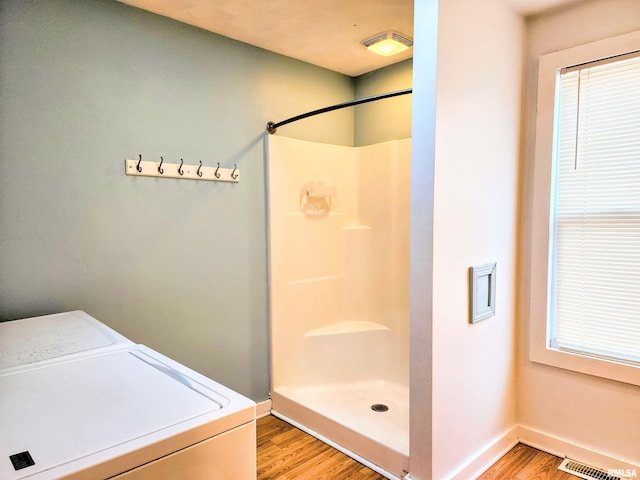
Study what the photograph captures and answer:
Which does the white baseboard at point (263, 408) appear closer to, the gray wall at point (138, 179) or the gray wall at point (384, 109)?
the gray wall at point (138, 179)

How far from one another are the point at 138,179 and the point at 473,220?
1.67m

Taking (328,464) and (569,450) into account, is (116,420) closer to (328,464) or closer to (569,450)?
(328,464)

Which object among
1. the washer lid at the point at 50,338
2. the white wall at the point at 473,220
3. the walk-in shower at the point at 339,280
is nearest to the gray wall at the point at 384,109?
the walk-in shower at the point at 339,280

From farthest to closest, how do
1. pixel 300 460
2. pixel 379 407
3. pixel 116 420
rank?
pixel 379 407, pixel 300 460, pixel 116 420

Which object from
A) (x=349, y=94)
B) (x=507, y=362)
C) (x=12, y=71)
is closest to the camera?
(x=12, y=71)

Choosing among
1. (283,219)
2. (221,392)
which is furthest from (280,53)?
(221,392)

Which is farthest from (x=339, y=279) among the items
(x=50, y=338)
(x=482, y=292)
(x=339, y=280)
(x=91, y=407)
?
(x=91, y=407)

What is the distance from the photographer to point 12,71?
1.65 meters

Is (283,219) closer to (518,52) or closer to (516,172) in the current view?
(516,172)

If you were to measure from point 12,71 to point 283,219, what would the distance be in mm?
1544

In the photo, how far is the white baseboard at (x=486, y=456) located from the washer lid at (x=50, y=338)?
1569 mm

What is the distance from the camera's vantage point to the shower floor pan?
6.38ft

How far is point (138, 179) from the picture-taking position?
2.02 m

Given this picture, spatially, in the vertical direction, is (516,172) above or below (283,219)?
above
